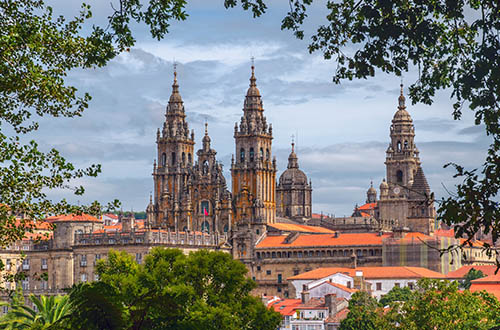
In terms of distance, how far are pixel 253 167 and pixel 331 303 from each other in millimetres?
50051

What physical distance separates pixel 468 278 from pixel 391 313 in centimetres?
4018

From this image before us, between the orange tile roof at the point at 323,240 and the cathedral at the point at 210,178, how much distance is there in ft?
15.5

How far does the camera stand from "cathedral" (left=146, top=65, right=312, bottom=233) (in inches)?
6270

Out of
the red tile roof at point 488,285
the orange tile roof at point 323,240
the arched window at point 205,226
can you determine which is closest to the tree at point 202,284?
the red tile roof at point 488,285

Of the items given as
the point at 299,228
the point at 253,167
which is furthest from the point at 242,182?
the point at 299,228

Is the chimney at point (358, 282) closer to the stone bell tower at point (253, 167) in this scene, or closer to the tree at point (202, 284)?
the stone bell tower at point (253, 167)

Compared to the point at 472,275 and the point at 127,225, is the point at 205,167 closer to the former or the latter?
the point at 127,225

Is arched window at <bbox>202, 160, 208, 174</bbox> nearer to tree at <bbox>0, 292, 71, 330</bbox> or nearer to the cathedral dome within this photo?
the cathedral dome

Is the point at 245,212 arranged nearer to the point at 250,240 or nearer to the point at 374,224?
the point at 250,240

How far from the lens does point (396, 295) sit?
119 metres

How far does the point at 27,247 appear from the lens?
470 ft

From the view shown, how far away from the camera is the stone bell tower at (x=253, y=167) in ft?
520

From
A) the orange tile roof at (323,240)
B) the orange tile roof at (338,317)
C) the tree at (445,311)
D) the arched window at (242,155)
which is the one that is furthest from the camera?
the arched window at (242,155)

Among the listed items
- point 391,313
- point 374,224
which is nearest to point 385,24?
point 391,313
